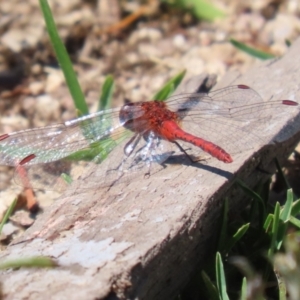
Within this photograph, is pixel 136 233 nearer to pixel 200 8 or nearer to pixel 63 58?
pixel 63 58

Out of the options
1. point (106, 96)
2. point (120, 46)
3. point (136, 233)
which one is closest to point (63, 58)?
point (106, 96)

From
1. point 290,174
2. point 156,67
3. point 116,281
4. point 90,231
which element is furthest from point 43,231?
point 156,67

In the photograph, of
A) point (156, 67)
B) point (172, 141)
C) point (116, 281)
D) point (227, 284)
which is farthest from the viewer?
point (156, 67)

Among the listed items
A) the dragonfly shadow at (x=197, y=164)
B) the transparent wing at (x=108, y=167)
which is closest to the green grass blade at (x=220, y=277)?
the dragonfly shadow at (x=197, y=164)

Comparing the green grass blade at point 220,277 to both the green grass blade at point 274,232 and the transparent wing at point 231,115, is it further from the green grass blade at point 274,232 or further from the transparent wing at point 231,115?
the transparent wing at point 231,115

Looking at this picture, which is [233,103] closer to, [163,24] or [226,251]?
[226,251]

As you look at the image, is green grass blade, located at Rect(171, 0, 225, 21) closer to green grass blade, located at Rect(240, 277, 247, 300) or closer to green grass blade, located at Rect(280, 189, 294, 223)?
green grass blade, located at Rect(280, 189, 294, 223)

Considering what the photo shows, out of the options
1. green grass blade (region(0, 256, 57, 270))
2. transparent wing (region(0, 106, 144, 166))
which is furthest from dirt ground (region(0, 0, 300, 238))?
green grass blade (region(0, 256, 57, 270))
